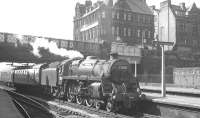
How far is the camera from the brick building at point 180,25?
6006 cm

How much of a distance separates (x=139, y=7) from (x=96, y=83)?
5244cm

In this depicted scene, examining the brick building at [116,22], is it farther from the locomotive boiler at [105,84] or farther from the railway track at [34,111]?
the locomotive boiler at [105,84]

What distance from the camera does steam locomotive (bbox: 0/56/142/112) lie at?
15898 mm

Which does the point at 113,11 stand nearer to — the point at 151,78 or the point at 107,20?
the point at 107,20

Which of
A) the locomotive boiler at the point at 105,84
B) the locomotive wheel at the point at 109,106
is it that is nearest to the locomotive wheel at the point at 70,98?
the locomotive boiler at the point at 105,84

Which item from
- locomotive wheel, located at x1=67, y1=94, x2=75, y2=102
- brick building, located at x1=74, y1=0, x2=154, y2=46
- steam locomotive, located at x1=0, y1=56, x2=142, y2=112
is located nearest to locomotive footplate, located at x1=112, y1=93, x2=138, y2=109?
steam locomotive, located at x1=0, y1=56, x2=142, y2=112

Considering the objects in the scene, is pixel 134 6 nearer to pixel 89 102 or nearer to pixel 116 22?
pixel 116 22

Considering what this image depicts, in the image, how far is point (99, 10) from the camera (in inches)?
2384

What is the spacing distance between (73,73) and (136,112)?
18.2ft

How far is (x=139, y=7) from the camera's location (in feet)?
217

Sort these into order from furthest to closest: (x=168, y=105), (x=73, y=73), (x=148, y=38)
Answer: (x=148, y=38)
(x=73, y=73)
(x=168, y=105)

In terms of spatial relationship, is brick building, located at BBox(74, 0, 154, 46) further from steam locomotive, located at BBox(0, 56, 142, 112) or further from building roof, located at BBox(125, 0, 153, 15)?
steam locomotive, located at BBox(0, 56, 142, 112)

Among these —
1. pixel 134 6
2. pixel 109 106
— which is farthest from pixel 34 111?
pixel 134 6

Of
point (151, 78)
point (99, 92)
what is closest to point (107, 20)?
point (151, 78)
